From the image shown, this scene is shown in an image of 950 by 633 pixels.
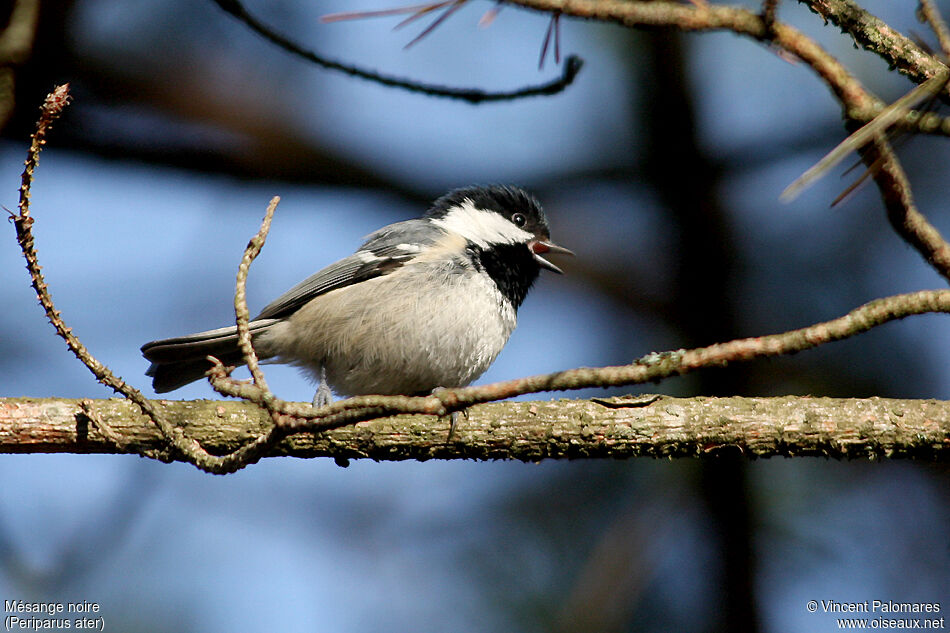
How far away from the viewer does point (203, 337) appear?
3.56m

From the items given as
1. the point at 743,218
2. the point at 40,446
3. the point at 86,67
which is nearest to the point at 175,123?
the point at 86,67

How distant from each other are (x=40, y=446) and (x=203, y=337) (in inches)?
39.7

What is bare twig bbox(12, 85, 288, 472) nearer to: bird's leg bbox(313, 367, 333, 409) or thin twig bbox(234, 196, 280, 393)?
thin twig bbox(234, 196, 280, 393)

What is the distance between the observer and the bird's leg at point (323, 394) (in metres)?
3.47

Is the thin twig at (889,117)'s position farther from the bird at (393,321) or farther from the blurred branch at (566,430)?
the bird at (393,321)

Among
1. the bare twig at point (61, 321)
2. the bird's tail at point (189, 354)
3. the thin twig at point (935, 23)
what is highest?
the bird's tail at point (189, 354)

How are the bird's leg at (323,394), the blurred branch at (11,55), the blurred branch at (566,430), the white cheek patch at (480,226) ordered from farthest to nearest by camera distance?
the white cheek patch at (480,226) < the bird's leg at (323,394) < the blurred branch at (11,55) < the blurred branch at (566,430)

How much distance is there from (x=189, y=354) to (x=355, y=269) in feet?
2.66

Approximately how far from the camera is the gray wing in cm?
377

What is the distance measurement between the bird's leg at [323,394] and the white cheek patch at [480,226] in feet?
3.00

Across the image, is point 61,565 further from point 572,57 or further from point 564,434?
point 572,57

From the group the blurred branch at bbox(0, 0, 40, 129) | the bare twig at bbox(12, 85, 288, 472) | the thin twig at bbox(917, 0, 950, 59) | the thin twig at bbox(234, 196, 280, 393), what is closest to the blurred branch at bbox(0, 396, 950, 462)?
the bare twig at bbox(12, 85, 288, 472)

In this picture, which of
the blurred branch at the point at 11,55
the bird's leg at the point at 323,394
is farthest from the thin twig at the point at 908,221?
the blurred branch at the point at 11,55

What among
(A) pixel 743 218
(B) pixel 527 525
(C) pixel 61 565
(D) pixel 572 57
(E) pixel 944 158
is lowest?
(C) pixel 61 565
